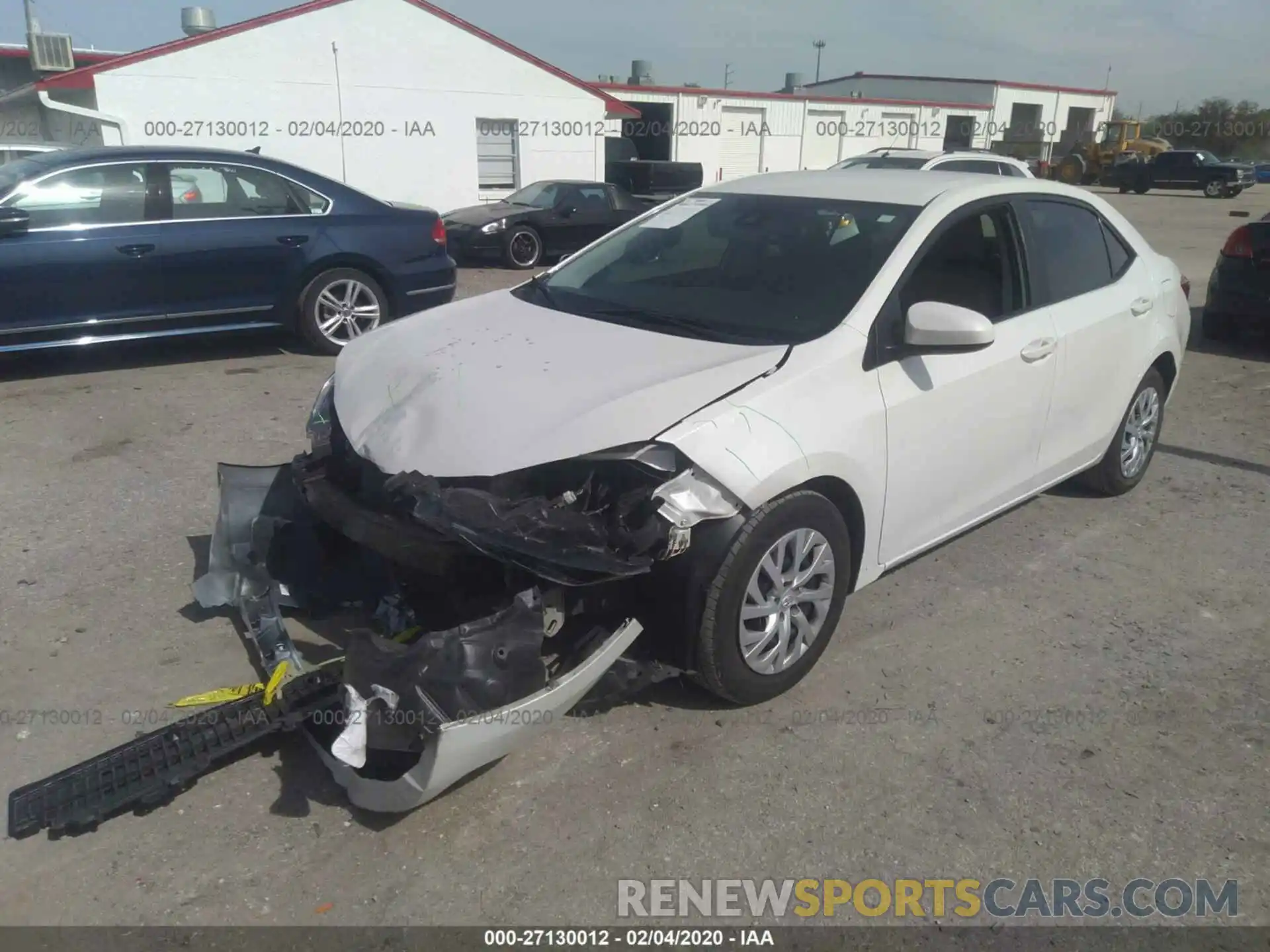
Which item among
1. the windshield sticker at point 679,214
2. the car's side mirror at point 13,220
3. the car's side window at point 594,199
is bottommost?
the car's side window at point 594,199

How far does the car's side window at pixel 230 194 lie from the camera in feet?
23.8

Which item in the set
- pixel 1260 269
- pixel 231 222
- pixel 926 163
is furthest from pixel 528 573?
pixel 926 163

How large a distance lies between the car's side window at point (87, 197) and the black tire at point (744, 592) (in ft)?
19.4

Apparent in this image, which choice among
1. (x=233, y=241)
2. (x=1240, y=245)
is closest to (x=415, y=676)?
(x=233, y=241)

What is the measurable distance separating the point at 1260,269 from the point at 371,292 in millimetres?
7671

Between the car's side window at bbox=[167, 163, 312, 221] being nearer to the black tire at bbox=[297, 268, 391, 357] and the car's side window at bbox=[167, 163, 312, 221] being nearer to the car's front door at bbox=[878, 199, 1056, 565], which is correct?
the black tire at bbox=[297, 268, 391, 357]

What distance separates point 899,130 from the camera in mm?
34312

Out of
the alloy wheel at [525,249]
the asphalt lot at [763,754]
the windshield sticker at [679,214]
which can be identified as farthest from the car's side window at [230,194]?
the alloy wheel at [525,249]

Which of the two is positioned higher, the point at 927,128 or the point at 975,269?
the point at 927,128

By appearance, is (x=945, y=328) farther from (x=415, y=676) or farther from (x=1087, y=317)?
(x=415, y=676)

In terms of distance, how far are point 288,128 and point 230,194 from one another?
10738 millimetres

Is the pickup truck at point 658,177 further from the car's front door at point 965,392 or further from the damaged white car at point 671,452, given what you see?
the car's front door at point 965,392
